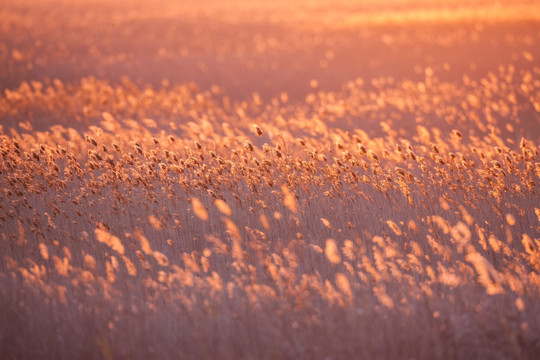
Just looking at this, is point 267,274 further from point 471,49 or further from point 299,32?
point 299,32

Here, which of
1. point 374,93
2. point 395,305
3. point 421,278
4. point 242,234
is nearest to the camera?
point 395,305

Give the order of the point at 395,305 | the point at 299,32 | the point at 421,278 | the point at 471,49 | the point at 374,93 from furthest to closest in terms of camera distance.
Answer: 1. the point at 299,32
2. the point at 471,49
3. the point at 374,93
4. the point at 421,278
5. the point at 395,305

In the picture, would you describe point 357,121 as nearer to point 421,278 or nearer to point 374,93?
point 374,93

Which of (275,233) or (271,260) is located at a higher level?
(275,233)

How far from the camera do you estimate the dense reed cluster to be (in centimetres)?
407

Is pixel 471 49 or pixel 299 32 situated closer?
pixel 471 49

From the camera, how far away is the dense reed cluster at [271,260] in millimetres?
4074

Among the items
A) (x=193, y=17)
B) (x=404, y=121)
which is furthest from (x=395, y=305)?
(x=193, y=17)

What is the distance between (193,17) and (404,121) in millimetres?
23272

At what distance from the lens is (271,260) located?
5.37 metres

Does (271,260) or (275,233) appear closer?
(271,260)

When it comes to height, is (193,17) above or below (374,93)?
above

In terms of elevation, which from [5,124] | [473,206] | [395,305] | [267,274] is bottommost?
[395,305]

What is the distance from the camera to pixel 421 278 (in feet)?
15.8
